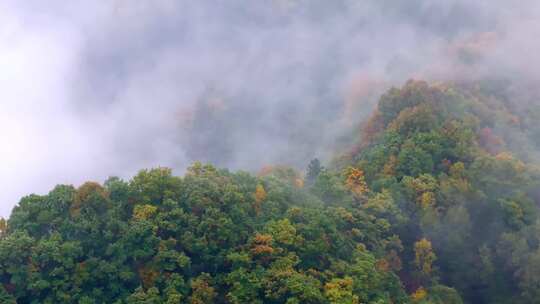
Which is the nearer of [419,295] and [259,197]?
[259,197]

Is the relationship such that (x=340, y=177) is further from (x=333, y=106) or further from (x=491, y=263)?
(x=333, y=106)

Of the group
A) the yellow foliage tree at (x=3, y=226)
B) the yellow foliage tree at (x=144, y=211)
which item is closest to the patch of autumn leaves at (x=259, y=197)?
the yellow foliage tree at (x=144, y=211)

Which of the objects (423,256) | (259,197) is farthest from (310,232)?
(423,256)

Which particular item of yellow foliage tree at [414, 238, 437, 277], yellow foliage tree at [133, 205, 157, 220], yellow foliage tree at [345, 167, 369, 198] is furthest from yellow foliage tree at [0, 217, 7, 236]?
yellow foliage tree at [414, 238, 437, 277]

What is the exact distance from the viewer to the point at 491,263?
45.6 metres

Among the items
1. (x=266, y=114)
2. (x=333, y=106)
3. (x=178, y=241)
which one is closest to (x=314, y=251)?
(x=178, y=241)

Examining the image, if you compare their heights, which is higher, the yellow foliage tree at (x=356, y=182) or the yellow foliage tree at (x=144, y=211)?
the yellow foliage tree at (x=356, y=182)

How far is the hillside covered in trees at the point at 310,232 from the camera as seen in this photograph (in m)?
36.3

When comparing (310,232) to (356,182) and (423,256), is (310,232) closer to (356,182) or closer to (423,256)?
(423,256)

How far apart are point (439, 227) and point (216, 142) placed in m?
48.6

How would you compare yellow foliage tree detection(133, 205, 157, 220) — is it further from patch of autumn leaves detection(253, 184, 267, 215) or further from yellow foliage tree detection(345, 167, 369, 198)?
yellow foliage tree detection(345, 167, 369, 198)

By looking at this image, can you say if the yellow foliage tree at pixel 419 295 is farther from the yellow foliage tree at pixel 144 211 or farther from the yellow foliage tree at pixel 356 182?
the yellow foliage tree at pixel 144 211

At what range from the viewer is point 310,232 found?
40719 mm

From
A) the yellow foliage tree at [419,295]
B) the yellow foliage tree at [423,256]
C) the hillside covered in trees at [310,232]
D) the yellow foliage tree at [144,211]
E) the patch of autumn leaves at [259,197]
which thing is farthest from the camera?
the yellow foliage tree at [423,256]
